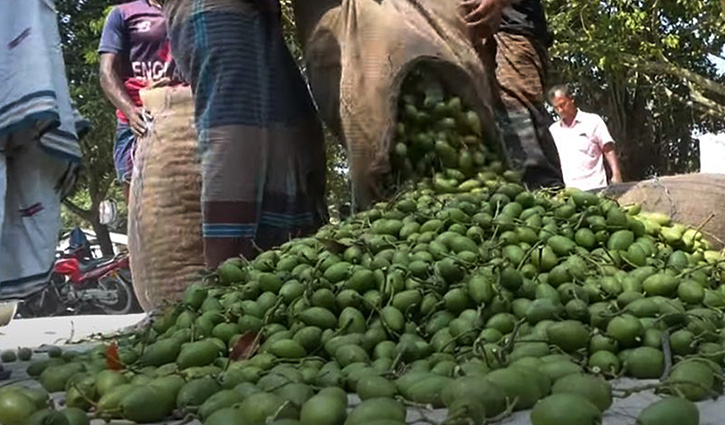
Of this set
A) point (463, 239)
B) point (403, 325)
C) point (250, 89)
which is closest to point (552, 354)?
point (403, 325)

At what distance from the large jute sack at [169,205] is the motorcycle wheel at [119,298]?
761 centimetres

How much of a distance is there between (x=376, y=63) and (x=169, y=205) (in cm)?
81

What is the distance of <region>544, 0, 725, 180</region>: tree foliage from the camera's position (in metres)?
10.9

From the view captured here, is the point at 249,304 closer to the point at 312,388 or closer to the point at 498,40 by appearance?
the point at 312,388

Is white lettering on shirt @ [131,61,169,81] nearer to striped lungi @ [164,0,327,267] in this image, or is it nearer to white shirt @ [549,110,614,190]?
striped lungi @ [164,0,327,267]

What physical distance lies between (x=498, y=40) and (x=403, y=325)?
1931 millimetres

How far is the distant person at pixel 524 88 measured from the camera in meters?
3.34

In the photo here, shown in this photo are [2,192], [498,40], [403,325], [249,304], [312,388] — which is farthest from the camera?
[498,40]

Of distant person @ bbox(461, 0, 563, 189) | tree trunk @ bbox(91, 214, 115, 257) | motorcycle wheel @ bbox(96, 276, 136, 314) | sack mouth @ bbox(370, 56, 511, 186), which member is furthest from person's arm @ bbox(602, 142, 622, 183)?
tree trunk @ bbox(91, 214, 115, 257)

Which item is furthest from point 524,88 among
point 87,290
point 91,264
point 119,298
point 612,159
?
point 91,264

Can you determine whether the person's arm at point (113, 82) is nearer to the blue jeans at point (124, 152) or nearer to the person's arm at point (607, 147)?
the blue jeans at point (124, 152)

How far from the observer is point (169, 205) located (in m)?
3.11

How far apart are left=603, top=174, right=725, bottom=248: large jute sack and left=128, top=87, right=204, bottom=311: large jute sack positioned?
138 centimetres

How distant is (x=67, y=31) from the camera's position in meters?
14.7
